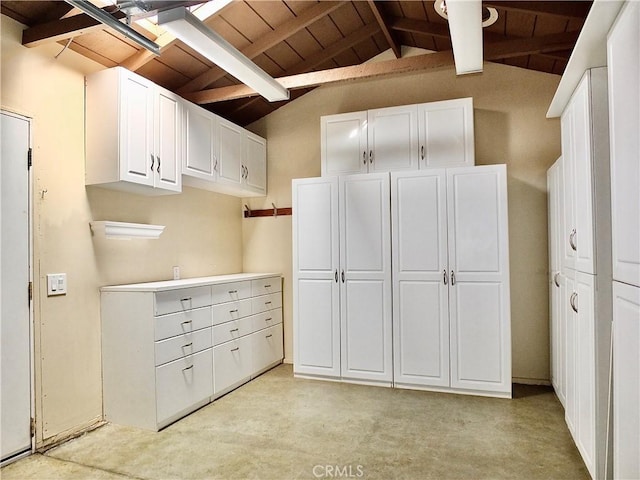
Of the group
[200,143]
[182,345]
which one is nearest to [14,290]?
[182,345]

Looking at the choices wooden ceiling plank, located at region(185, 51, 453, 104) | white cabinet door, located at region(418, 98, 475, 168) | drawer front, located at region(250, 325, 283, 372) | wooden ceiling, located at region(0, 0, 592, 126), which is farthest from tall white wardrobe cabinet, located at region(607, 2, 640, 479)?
drawer front, located at region(250, 325, 283, 372)

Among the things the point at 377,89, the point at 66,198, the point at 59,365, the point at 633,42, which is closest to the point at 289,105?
the point at 377,89

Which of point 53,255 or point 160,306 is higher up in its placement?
point 53,255

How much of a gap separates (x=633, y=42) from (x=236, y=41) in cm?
293

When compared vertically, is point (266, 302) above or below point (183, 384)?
above

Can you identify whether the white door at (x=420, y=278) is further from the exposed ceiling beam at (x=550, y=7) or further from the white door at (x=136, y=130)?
the white door at (x=136, y=130)

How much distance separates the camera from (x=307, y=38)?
13.2 feet

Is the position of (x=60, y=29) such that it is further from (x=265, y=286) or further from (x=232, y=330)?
(x=265, y=286)

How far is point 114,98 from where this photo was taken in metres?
3.00

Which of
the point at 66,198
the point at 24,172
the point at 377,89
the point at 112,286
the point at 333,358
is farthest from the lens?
the point at 377,89

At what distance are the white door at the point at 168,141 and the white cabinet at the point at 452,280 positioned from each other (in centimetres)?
188

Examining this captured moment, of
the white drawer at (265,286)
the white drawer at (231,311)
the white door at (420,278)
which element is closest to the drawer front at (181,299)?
the white drawer at (231,311)

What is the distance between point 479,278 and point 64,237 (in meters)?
3.19

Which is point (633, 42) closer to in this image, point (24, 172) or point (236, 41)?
point (236, 41)
